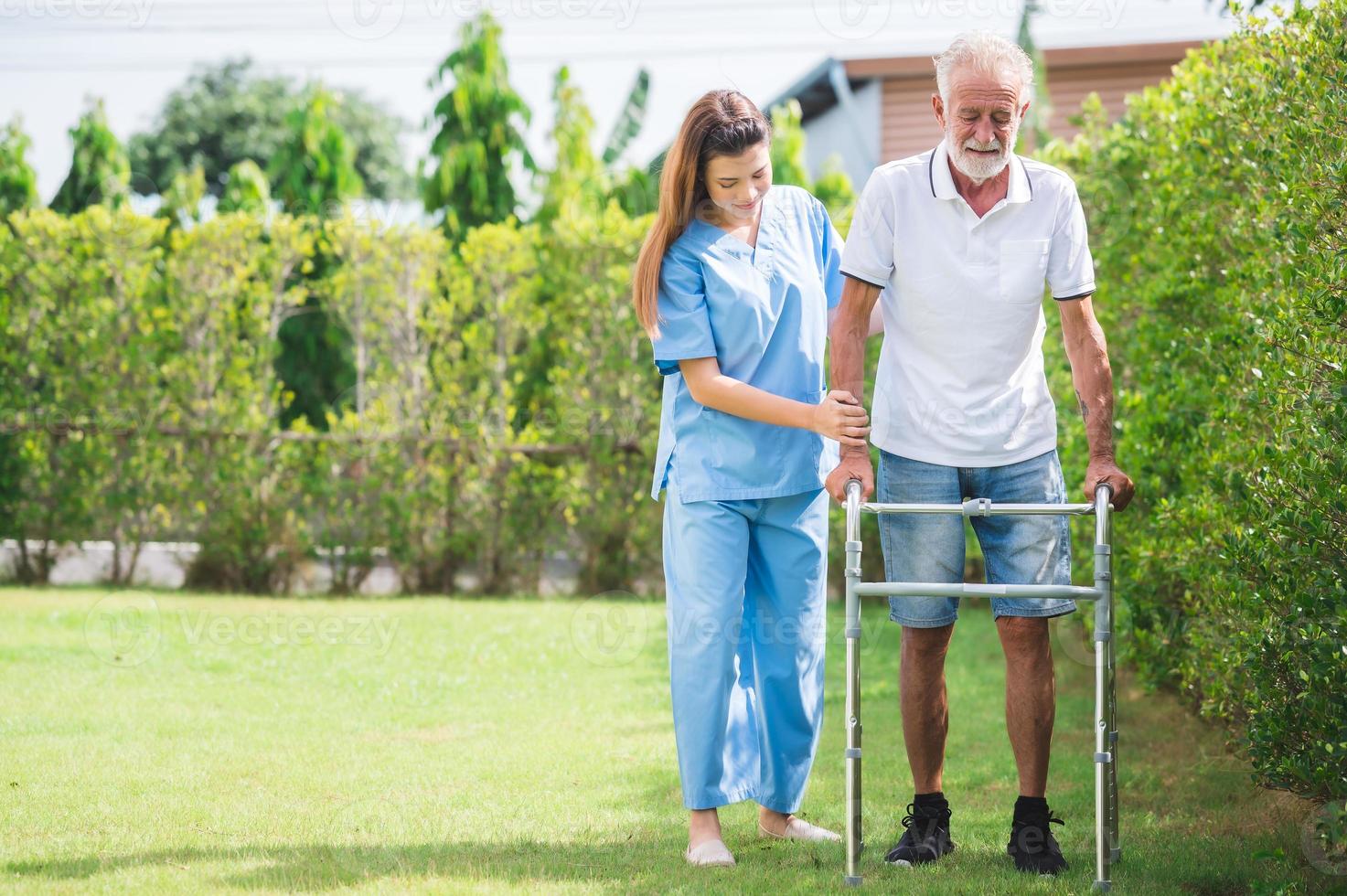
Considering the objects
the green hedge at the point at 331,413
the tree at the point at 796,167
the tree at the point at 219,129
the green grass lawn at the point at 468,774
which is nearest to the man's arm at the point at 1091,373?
the green grass lawn at the point at 468,774

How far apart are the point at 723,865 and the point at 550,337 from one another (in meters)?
6.99

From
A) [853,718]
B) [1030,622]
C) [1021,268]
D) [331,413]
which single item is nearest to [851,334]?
[1021,268]

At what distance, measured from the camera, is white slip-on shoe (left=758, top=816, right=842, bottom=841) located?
412 cm

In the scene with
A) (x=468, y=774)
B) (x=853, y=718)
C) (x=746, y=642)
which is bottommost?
(x=468, y=774)

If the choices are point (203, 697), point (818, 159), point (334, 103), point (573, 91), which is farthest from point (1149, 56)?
point (203, 697)

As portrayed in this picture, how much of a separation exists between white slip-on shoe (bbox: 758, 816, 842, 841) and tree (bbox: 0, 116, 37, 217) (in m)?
12.7

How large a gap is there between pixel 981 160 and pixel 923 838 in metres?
1.93

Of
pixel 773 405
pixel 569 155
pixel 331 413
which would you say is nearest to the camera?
pixel 773 405

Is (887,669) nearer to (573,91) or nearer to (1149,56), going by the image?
(573,91)

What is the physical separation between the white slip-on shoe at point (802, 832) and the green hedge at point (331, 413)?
6.04m

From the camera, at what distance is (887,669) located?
748 centimetres

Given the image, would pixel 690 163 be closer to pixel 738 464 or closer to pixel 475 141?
pixel 738 464

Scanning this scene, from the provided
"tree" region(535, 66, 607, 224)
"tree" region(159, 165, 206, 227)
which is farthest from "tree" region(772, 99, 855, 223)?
"tree" region(159, 165, 206, 227)

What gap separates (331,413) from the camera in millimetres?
10164
